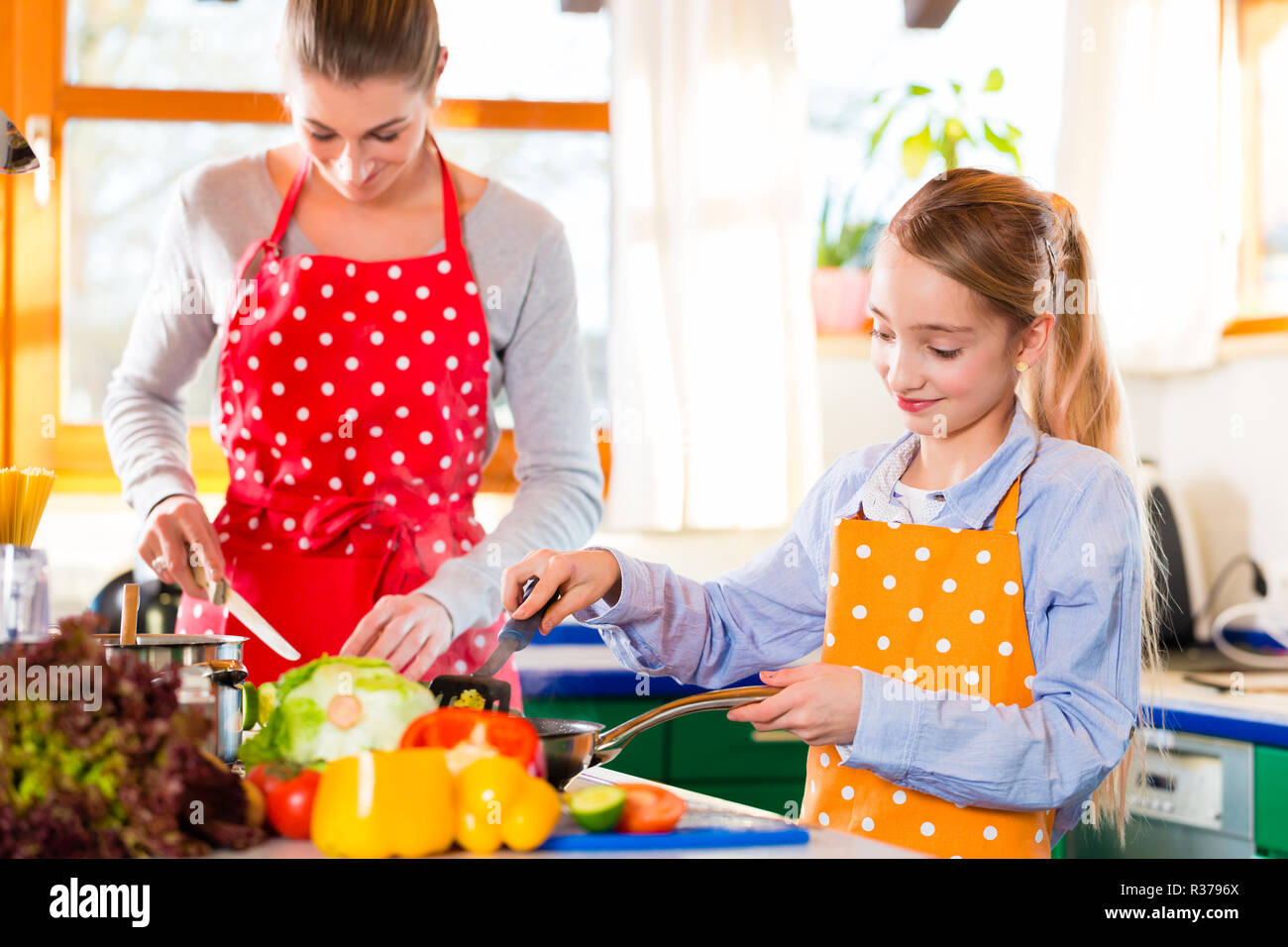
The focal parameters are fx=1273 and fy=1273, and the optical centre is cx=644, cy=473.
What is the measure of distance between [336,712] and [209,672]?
122 mm

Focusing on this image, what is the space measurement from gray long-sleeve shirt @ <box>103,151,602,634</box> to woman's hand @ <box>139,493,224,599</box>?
0.44 ft

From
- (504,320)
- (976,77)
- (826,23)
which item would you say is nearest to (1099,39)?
(976,77)

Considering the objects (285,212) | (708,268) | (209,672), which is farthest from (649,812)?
(708,268)

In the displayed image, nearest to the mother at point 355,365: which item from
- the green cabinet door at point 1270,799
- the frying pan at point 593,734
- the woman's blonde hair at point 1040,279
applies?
the frying pan at point 593,734

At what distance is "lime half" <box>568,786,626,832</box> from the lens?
2.65ft

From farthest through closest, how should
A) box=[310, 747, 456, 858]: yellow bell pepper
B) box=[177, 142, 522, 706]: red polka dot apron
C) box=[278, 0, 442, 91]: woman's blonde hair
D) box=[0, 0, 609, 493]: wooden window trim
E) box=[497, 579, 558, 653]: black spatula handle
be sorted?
1. box=[0, 0, 609, 493]: wooden window trim
2. box=[177, 142, 522, 706]: red polka dot apron
3. box=[278, 0, 442, 91]: woman's blonde hair
4. box=[497, 579, 558, 653]: black spatula handle
5. box=[310, 747, 456, 858]: yellow bell pepper

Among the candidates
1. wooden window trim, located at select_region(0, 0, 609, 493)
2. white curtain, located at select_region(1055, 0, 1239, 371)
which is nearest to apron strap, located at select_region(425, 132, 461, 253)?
wooden window trim, located at select_region(0, 0, 609, 493)

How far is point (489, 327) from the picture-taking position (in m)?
1.56

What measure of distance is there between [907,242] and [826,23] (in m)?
1.84

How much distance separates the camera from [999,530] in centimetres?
118

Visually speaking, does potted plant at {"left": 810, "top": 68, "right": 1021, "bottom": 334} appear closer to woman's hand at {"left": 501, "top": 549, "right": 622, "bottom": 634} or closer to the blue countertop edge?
the blue countertop edge

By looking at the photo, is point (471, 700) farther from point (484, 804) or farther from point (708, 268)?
point (708, 268)
